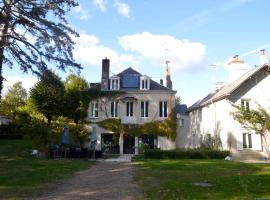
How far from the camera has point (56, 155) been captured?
93.7 ft

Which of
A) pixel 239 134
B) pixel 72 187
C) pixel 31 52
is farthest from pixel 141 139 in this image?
pixel 72 187

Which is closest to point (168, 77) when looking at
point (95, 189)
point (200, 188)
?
point (200, 188)

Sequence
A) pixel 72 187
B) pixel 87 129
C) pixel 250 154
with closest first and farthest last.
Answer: pixel 72 187 < pixel 250 154 < pixel 87 129

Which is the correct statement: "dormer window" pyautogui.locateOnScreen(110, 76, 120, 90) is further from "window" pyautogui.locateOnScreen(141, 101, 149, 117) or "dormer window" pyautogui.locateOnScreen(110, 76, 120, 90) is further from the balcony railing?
the balcony railing

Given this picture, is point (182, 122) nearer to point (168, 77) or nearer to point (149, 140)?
point (168, 77)

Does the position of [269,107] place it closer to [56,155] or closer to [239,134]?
[239,134]

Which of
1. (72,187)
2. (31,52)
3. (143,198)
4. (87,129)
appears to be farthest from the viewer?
(87,129)

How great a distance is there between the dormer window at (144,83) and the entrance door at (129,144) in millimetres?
5921

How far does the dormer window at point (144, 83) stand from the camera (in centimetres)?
4212

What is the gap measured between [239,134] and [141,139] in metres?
11.7

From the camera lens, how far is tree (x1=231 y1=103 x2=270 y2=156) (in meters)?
30.9

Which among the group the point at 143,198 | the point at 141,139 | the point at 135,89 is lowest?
the point at 143,198

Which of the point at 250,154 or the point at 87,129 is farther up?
the point at 87,129

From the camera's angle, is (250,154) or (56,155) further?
(250,154)
